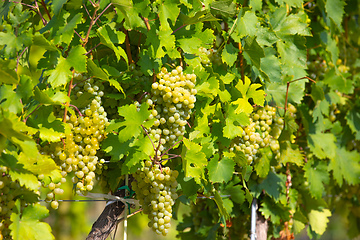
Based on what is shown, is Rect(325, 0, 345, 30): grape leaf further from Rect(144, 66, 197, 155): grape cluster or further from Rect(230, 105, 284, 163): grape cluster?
Rect(144, 66, 197, 155): grape cluster

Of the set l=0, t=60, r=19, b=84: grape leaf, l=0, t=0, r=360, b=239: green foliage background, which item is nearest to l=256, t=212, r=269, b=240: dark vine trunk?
l=0, t=0, r=360, b=239: green foliage background

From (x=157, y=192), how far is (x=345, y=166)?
135 cm

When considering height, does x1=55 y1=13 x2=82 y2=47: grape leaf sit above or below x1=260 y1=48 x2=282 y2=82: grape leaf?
above

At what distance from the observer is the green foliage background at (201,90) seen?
43.8 inches

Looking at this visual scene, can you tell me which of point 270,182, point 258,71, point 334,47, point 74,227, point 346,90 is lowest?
point 74,227

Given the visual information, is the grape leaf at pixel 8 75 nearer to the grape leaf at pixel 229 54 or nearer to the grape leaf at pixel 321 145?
the grape leaf at pixel 229 54

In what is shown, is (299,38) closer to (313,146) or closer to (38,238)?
(313,146)

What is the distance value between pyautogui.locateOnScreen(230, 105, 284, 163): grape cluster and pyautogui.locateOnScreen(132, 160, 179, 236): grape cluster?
0.36 metres

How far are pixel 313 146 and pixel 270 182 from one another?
1.11 ft

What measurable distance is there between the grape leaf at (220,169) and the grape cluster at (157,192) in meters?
0.20

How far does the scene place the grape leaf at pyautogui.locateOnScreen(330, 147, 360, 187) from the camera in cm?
213

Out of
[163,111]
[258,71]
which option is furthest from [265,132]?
[163,111]

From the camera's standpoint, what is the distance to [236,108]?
1489 mm

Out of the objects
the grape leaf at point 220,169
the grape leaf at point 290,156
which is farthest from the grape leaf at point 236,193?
the grape leaf at point 220,169
